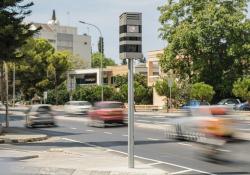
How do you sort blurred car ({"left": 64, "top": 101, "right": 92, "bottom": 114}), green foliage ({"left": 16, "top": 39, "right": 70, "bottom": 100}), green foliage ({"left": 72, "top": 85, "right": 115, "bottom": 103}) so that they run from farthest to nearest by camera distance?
green foliage ({"left": 16, "top": 39, "right": 70, "bottom": 100}) → green foliage ({"left": 72, "top": 85, "right": 115, "bottom": 103}) → blurred car ({"left": 64, "top": 101, "right": 92, "bottom": 114})

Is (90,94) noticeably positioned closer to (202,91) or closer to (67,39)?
(202,91)

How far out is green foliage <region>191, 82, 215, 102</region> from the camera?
63312 mm

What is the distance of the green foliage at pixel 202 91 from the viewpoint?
208 ft

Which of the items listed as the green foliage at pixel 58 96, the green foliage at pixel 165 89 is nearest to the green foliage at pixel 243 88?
the green foliage at pixel 165 89

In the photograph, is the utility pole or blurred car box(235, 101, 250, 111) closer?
the utility pole

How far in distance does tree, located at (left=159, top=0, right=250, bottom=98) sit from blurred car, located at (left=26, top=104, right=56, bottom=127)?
91.8 ft

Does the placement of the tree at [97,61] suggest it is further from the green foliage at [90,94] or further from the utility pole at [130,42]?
the utility pole at [130,42]

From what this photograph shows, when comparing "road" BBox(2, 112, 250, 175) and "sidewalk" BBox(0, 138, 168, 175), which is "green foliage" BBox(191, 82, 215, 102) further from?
"sidewalk" BBox(0, 138, 168, 175)

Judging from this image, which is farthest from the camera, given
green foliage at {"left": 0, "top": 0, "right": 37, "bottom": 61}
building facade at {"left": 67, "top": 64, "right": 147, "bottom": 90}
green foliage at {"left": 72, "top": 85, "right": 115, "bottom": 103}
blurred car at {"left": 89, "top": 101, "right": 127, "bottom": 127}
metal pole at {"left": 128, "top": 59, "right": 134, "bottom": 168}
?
building facade at {"left": 67, "top": 64, "right": 147, "bottom": 90}

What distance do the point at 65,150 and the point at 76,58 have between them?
115 metres

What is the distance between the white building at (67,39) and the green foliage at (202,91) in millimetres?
103876

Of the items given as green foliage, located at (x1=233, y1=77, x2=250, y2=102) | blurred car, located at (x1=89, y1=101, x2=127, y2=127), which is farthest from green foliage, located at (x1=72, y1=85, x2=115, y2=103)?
blurred car, located at (x1=89, y1=101, x2=127, y2=127)

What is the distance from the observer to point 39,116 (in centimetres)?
4078

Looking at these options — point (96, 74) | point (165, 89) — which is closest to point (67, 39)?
point (96, 74)
